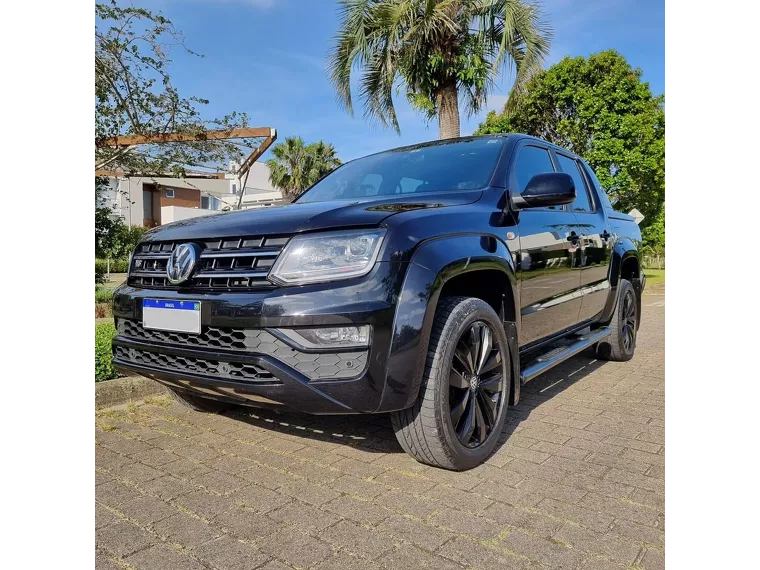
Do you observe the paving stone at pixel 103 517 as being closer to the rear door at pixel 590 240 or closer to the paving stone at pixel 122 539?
the paving stone at pixel 122 539

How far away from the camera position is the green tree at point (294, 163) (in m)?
29.9

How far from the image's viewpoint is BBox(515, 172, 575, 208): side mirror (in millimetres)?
2953

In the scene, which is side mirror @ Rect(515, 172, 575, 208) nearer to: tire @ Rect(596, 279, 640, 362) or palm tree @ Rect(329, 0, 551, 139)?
tire @ Rect(596, 279, 640, 362)

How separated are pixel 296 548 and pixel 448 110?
10648mm

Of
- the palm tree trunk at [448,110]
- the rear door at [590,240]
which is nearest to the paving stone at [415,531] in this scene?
the rear door at [590,240]

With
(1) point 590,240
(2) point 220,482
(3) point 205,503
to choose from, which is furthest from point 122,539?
(1) point 590,240

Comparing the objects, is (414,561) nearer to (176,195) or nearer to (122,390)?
(122,390)

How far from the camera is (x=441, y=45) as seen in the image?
35.2 ft

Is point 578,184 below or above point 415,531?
above

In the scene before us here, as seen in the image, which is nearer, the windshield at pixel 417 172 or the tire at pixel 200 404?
the windshield at pixel 417 172

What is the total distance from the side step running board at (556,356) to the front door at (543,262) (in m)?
0.13

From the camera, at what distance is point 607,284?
4.73m
